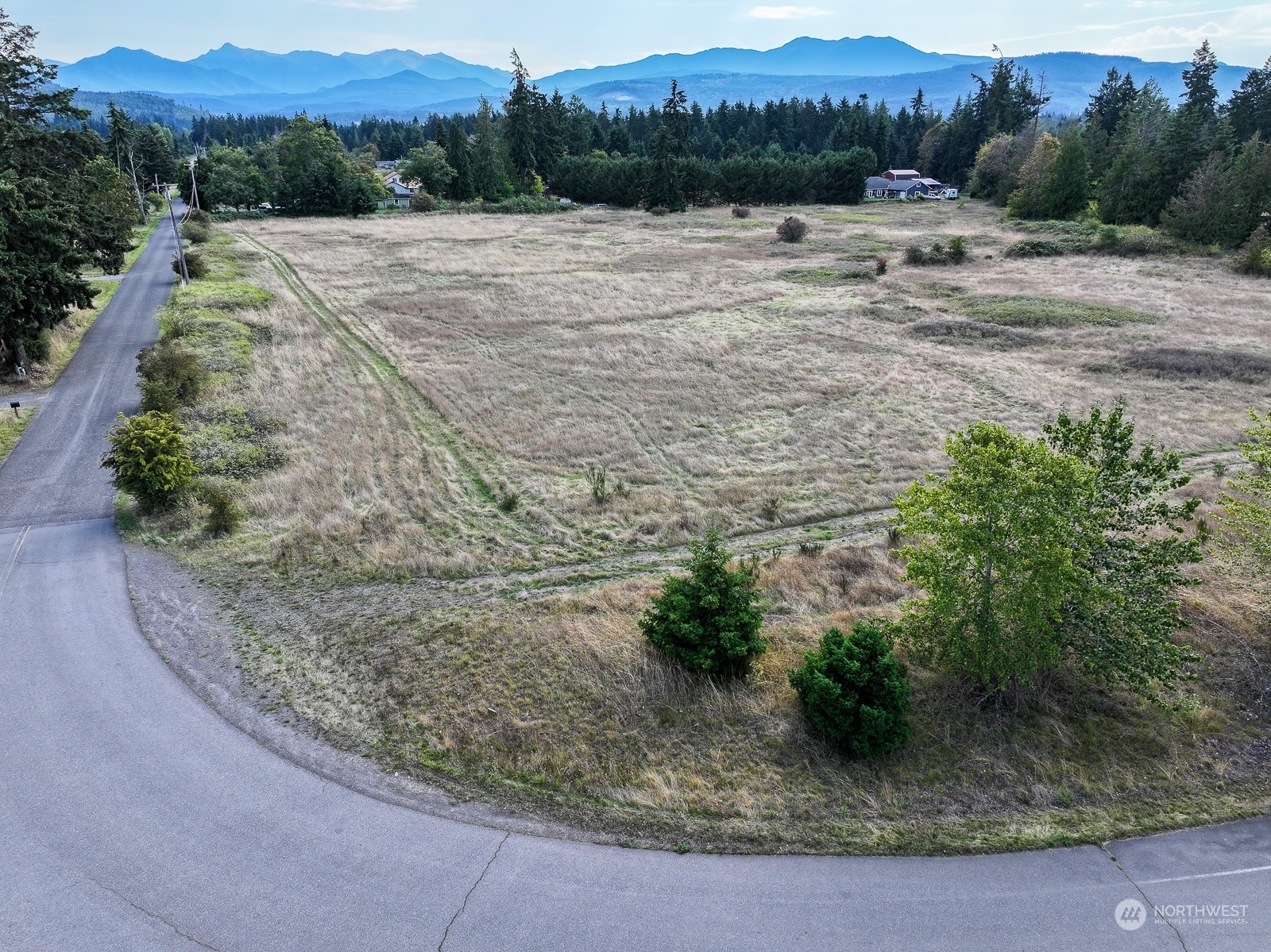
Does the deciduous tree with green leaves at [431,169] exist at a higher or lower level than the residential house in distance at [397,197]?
higher

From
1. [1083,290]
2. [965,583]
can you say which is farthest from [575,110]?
[965,583]

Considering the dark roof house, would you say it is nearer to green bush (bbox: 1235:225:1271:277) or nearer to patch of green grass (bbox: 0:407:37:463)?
green bush (bbox: 1235:225:1271:277)

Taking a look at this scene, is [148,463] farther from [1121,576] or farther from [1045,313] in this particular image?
[1045,313]

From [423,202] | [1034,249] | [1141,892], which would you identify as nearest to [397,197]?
[423,202]

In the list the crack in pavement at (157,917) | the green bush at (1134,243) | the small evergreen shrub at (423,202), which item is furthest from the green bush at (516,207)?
the crack in pavement at (157,917)

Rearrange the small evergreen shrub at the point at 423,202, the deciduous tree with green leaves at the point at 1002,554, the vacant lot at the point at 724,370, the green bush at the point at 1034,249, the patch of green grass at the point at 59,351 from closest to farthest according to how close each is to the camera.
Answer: the deciduous tree with green leaves at the point at 1002,554 < the vacant lot at the point at 724,370 < the patch of green grass at the point at 59,351 < the green bush at the point at 1034,249 < the small evergreen shrub at the point at 423,202

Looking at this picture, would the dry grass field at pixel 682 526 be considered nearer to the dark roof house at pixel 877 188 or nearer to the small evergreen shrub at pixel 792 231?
the small evergreen shrub at pixel 792 231
